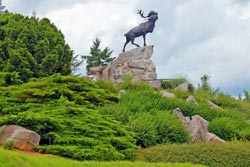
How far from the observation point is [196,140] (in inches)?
566

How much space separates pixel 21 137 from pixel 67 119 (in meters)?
1.48

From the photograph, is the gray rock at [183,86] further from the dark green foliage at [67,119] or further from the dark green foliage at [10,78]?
the dark green foliage at [10,78]

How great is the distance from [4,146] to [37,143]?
73 cm

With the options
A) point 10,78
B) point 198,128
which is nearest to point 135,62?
point 10,78

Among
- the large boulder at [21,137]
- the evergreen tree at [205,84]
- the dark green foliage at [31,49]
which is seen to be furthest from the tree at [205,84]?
the large boulder at [21,137]

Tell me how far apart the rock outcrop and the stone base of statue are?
9.91 m

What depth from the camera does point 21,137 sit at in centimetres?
1131

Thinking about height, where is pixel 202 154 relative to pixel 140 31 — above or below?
below

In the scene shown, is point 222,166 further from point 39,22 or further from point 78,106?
point 39,22

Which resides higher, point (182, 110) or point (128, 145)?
point (182, 110)

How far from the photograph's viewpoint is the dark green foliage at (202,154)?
1227cm

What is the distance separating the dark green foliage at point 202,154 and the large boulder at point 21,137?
2.46m

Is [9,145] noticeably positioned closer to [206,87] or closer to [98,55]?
[206,87]

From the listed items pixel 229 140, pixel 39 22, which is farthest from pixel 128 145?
pixel 39 22
